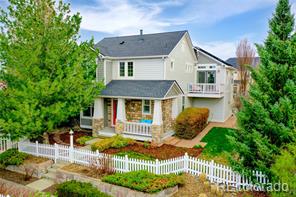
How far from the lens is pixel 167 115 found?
17.0m

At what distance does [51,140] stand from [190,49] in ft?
49.9

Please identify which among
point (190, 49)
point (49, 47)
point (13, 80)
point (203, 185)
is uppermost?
point (190, 49)

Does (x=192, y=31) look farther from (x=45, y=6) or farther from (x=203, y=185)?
(x=203, y=185)

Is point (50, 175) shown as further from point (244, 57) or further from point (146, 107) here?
point (244, 57)

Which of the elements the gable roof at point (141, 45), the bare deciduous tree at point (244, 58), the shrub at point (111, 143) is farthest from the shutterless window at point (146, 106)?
the bare deciduous tree at point (244, 58)

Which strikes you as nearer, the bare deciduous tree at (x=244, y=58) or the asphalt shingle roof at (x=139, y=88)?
the asphalt shingle roof at (x=139, y=88)

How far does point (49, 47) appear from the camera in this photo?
11477mm

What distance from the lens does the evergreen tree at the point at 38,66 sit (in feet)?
34.7

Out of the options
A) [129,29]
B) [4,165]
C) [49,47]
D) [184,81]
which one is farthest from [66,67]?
[129,29]

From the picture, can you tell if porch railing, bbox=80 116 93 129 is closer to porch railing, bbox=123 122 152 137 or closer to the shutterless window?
porch railing, bbox=123 122 152 137

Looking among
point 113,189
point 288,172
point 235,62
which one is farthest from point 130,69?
point 235,62

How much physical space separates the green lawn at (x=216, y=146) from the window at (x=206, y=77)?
551 cm

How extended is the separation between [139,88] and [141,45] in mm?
5351

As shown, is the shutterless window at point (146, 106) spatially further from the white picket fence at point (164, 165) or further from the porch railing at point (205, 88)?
the white picket fence at point (164, 165)
